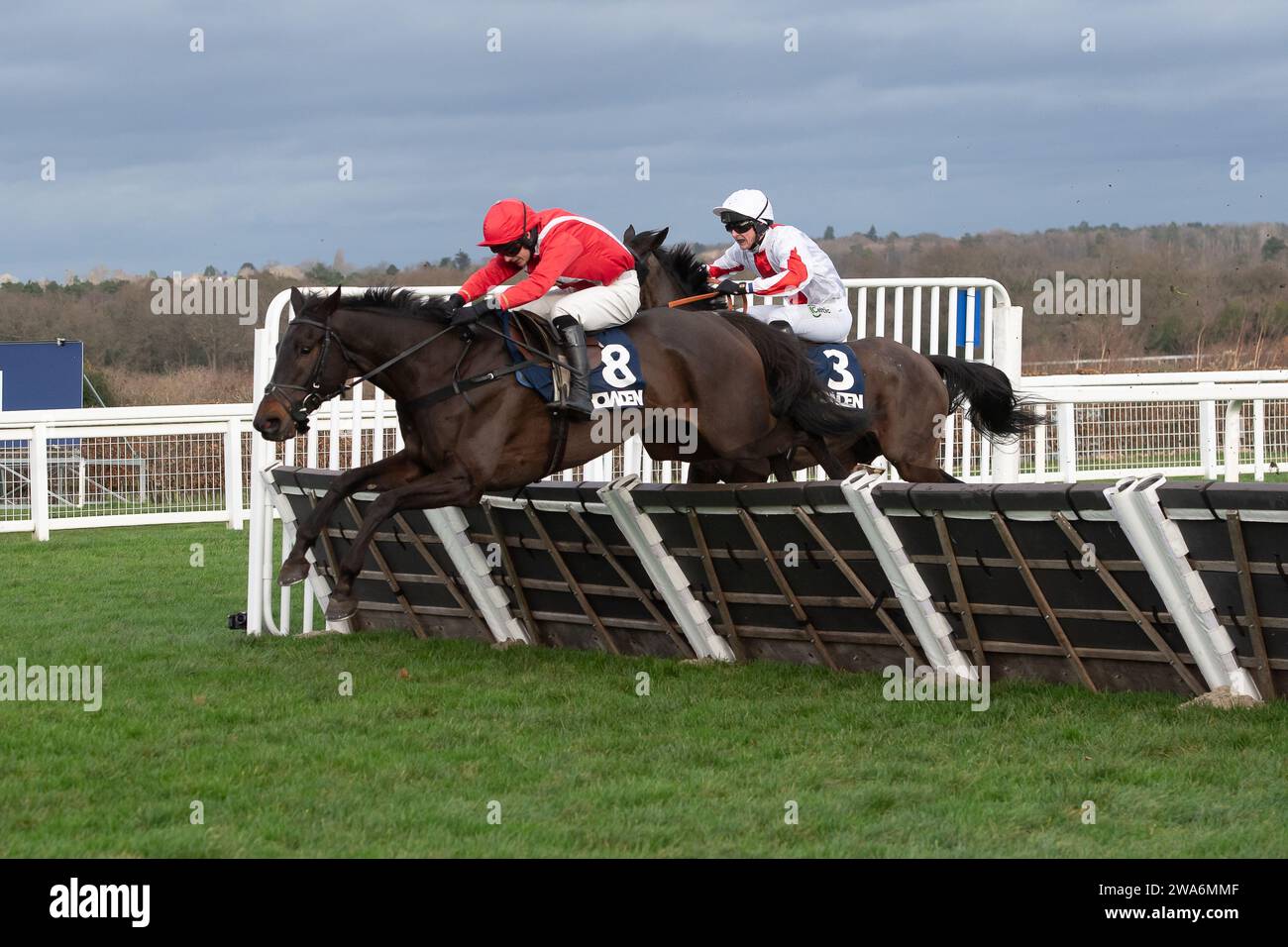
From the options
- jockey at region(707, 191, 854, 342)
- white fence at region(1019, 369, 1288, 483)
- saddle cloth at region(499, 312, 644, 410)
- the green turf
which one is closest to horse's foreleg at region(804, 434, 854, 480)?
jockey at region(707, 191, 854, 342)

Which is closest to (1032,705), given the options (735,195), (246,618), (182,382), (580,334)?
(580,334)

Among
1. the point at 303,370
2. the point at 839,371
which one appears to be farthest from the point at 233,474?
the point at 303,370

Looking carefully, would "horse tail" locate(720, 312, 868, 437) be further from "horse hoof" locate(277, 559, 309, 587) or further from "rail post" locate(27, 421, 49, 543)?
"rail post" locate(27, 421, 49, 543)

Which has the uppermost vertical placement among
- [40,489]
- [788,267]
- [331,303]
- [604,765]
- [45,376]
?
[45,376]

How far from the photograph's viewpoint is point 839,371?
7.89m

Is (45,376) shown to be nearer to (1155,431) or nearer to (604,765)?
(1155,431)

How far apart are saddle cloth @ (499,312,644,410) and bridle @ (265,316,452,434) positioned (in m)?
0.36

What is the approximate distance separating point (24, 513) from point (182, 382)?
29.5 feet

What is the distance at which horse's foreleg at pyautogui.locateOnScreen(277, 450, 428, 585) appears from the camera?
6.72m

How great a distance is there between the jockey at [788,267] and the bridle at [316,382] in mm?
1709

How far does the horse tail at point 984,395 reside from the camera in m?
8.50

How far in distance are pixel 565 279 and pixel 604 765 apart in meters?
2.62

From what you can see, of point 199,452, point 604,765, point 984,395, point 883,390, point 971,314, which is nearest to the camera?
point 604,765

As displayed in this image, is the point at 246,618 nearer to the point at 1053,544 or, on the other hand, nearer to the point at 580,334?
the point at 580,334
